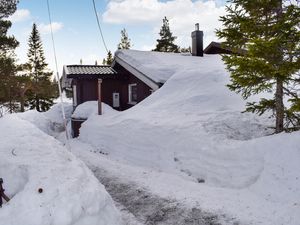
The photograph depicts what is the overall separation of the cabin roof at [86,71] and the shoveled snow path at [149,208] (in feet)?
40.3

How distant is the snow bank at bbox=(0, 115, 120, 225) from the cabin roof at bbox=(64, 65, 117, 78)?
13.6 metres

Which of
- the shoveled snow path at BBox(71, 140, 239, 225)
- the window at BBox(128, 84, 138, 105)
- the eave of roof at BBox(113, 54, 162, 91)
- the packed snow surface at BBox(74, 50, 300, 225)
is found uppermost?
the eave of roof at BBox(113, 54, 162, 91)

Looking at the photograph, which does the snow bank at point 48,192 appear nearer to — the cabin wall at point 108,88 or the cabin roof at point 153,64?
the cabin roof at point 153,64

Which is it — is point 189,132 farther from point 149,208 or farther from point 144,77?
point 144,77

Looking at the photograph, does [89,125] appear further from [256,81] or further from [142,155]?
[256,81]

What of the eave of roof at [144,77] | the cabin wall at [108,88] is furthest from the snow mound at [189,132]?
the cabin wall at [108,88]

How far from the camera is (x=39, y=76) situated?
42062 millimetres

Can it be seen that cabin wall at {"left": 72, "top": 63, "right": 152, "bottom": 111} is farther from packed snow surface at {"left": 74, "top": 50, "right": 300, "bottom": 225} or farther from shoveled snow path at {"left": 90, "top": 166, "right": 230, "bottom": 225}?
shoveled snow path at {"left": 90, "top": 166, "right": 230, "bottom": 225}

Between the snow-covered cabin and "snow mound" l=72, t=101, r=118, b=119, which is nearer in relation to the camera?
"snow mound" l=72, t=101, r=118, b=119

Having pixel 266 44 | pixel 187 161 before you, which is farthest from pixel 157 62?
pixel 266 44

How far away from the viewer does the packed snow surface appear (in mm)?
6581

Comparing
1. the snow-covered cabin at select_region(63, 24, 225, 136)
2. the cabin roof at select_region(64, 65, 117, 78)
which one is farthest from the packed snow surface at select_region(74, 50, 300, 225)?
the cabin roof at select_region(64, 65, 117, 78)

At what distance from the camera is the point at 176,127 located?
10.6m

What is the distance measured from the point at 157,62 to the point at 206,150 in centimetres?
1236
